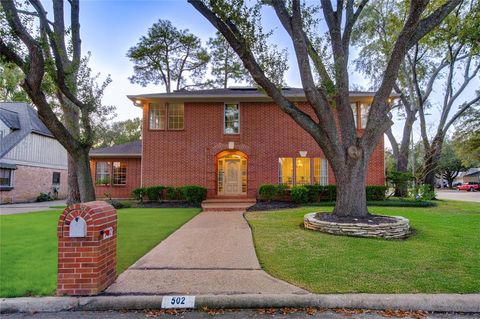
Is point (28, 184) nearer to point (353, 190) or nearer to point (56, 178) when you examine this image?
point (56, 178)

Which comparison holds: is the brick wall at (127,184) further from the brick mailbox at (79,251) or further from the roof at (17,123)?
the brick mailbox at (79,251)

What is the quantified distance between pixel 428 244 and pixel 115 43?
45.7 ft

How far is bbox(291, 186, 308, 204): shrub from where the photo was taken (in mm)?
14125

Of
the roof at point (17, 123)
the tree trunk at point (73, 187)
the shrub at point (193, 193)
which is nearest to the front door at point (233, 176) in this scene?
the shrub at point (193, 193)

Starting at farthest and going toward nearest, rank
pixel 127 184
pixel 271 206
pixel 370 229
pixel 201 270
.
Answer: pixel 127 184 → pixel 271 206 → pixel 370 229 → pixel 201 270

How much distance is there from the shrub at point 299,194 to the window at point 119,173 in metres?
10.5

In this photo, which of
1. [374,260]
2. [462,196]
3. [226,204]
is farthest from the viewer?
[462,196]

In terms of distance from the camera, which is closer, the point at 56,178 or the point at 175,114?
the point at 175,114

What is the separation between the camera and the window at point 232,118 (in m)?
16.0

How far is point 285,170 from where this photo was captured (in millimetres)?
15781

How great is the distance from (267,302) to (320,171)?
12.8 metres

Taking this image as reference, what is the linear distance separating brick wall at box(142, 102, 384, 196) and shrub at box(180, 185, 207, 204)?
111 cm

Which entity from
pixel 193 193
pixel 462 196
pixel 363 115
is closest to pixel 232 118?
pixel 193 193

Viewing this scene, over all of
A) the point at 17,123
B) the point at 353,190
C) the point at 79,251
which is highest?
the point at 17,123
